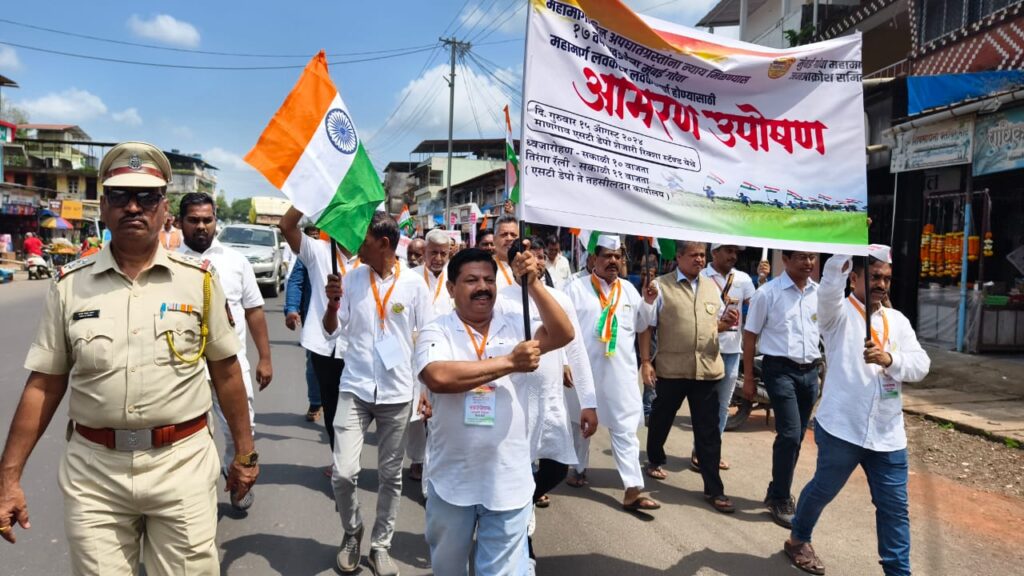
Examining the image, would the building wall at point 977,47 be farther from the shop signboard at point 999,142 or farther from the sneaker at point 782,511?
the sneaker at point 782,511

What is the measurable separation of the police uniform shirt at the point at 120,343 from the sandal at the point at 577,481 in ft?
11.4

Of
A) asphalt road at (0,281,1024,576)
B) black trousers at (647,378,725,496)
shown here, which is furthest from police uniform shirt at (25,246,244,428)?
black trousers at (647,378,725,496)

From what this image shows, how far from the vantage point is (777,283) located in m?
5.13

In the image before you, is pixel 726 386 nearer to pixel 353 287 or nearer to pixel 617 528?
pixel 617 528

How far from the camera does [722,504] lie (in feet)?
16.0

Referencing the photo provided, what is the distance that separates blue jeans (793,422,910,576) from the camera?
3418mm

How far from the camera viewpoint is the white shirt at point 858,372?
357 centimetres

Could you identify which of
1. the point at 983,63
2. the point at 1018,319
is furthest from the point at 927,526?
the point at 983,63

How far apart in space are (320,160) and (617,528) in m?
3.13

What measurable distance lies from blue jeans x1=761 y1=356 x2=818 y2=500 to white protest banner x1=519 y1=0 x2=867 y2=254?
173 cm

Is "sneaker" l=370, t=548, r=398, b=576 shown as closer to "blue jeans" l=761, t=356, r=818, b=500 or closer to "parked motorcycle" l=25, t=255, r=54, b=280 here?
"blue jeans" l=761, t=356, r=818, b=500

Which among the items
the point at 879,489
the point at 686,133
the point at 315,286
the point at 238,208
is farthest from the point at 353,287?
the point at 238,208

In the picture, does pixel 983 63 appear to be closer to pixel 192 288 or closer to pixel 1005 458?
pixel 1005 458

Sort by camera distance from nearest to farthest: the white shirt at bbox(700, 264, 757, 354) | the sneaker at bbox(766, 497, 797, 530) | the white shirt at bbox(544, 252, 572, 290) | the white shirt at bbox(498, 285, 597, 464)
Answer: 1. the white shirt at bbox(498, 285, 597, 464)
2. the sneaker at bbox(766, 497, 797, 530)
3. the white shirt at bbox(700, 264, 757, 354)
4. the white shirt at bbox(544, 252, 572, 290)
